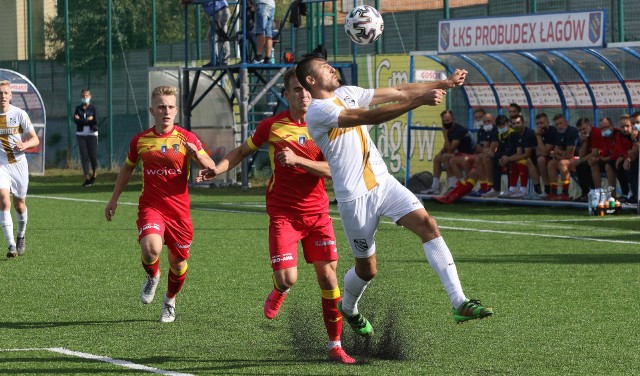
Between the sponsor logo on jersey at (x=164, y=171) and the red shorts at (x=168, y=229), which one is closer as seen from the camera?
the red shorts at (x=168, y=229)

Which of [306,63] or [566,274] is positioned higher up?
[306,63]

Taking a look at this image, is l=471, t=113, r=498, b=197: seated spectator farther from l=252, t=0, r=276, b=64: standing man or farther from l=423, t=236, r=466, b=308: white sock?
l=423, t=236, r=466, b=308: white sock

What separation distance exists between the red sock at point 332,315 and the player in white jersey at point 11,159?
6741mm

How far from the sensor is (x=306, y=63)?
24.5 feet

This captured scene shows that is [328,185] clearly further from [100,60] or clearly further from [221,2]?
[100,60]

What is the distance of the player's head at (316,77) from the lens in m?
7.46

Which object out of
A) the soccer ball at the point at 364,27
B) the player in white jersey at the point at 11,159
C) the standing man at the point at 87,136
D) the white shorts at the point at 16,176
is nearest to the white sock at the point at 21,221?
the player in white jersey at the point at 11,159

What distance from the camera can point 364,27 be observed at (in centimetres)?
1138

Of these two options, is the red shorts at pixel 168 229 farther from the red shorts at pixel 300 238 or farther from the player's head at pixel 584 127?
the player's head at pixel 584 127

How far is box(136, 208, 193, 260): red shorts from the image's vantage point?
30.7 feet

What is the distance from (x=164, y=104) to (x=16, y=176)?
5061 millimetres

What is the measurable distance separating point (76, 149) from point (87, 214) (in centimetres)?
1481

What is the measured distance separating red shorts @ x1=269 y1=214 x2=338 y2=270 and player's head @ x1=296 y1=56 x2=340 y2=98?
0.98 metres

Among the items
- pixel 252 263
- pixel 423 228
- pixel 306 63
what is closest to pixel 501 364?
pixel 423 228
